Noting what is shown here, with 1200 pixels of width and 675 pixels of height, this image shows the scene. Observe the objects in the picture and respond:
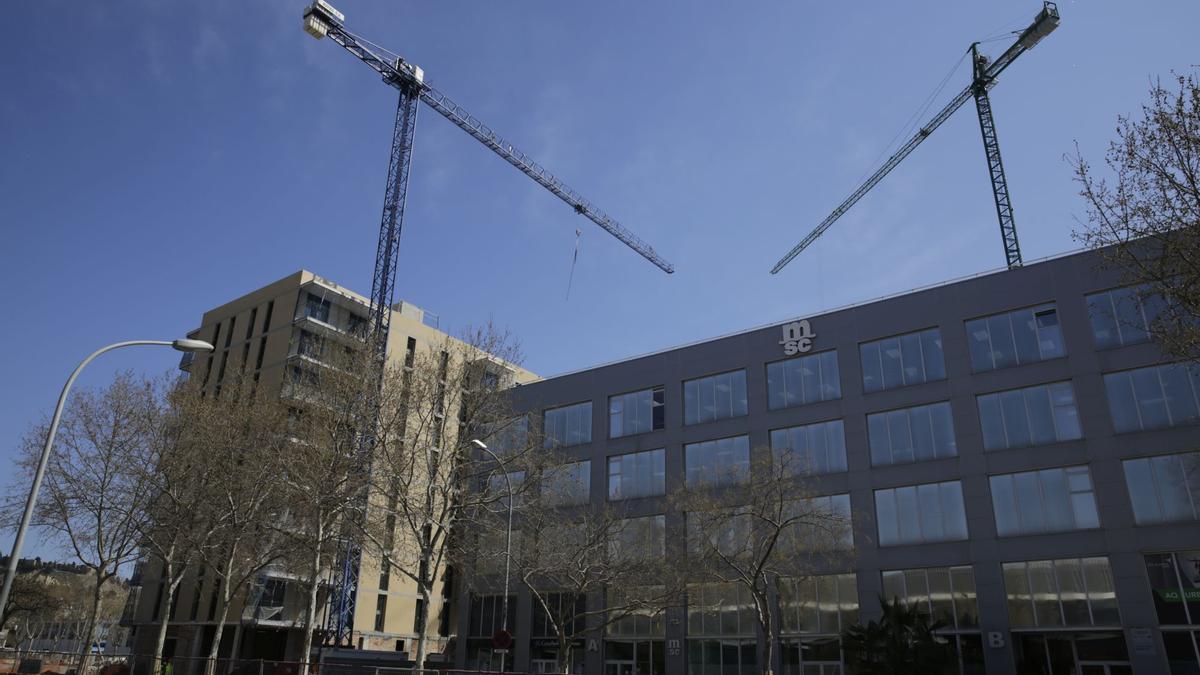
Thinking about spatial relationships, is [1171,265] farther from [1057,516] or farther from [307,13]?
[307,13]

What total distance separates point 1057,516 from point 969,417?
5867mm

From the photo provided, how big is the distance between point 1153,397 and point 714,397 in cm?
2213

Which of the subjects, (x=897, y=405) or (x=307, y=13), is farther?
(x=307, y=13)

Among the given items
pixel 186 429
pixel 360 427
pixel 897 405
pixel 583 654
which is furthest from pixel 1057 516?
pixel 186 429

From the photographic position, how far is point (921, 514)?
39.1 meters

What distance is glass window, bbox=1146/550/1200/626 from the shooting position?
104ft

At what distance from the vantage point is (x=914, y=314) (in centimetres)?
4234

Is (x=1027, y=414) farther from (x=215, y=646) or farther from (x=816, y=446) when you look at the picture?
(x=215, y=646)

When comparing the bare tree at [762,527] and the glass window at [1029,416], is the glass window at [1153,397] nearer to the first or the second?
the glass window at [1029,416]

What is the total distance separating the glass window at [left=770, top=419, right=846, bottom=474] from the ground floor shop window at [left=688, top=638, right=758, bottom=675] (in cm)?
982

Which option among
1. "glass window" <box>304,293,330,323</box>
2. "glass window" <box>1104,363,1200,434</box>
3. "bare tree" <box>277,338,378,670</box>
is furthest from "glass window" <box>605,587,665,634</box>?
"glass window" <box>304,293,330,323</box>

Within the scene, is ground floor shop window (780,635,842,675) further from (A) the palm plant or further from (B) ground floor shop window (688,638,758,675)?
(A) the palm plant

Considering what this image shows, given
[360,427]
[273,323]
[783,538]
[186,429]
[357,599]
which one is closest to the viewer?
[360,427]

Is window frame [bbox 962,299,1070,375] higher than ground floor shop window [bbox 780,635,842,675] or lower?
higher
